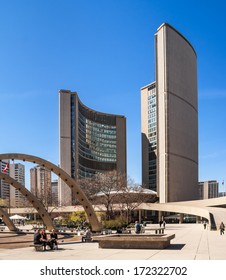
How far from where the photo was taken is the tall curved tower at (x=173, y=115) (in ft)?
310

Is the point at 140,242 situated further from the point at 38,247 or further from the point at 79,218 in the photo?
the point at 79,218

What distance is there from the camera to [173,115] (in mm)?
96812

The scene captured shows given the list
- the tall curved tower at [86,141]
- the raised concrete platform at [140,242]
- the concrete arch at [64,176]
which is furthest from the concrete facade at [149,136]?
the raised concrete platform at [140,242]

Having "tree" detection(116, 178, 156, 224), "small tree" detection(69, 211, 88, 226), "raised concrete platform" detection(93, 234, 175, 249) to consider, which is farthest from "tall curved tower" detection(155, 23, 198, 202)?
"raised concrete platform" detection(93, 234, 175, 249)

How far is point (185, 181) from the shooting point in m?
102

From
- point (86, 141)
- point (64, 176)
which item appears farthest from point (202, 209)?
point (86, 141)

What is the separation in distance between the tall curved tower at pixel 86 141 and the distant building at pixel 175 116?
31866mm

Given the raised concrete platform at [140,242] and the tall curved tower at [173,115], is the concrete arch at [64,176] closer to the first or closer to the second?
the raised concrete platform at [140,242]

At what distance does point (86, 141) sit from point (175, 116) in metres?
56.2

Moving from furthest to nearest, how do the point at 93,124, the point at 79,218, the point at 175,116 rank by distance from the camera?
the point at 93,124 → the point at 175,116 → the point at 79,218

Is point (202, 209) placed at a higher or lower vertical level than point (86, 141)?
lower

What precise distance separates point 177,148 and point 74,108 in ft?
146

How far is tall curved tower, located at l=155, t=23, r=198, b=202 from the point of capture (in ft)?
310

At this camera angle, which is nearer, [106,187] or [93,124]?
[106,187]
